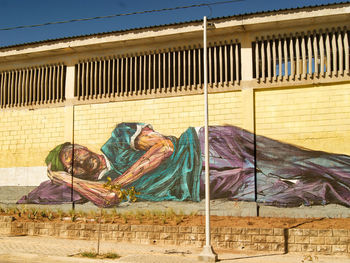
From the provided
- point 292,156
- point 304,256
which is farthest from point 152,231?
point 292,156

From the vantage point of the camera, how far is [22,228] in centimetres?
1627

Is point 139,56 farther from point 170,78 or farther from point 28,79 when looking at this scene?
point 28,79

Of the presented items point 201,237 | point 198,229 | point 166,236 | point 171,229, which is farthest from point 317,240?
point 166,236

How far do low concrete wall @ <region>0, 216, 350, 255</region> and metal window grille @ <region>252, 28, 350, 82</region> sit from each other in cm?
665

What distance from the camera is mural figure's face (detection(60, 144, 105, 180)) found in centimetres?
1928

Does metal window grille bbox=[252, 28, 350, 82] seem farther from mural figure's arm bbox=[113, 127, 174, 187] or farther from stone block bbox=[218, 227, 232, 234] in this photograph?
Answer: stone block bbox=[218, 227, 232, 234]

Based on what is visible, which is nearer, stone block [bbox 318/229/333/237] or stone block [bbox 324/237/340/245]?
stone block [bbox 324/237/340/245]

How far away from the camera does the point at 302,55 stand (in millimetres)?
17094

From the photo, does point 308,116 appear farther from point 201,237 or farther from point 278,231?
point 201,237

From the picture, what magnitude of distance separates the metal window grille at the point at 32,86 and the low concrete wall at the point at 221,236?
708 cm

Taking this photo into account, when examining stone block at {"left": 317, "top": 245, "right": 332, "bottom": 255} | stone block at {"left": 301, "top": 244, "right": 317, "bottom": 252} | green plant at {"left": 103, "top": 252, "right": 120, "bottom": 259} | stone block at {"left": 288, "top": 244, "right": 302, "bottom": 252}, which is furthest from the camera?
stone block at {"left": 288, "top": 244, "right": 302, "bottom": 252}

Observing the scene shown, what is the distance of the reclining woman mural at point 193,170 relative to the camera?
643 inches

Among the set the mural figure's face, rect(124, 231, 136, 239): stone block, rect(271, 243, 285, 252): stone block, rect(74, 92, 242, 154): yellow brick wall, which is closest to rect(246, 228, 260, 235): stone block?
rect(271, 243, 285, 252): stone block

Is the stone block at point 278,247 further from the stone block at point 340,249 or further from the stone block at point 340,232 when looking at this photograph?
the stone block at point 340,232
